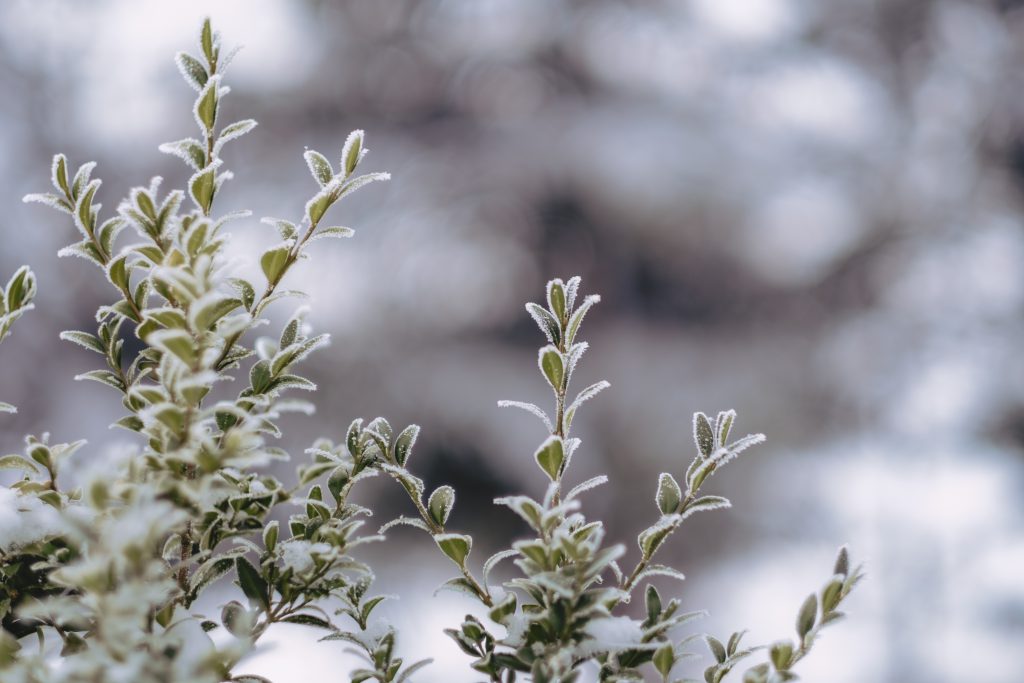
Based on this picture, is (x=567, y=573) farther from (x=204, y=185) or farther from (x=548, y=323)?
(x=204, y=185)

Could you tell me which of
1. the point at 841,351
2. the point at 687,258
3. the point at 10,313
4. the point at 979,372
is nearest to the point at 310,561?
the point at 10,313

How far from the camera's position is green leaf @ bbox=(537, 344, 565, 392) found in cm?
54

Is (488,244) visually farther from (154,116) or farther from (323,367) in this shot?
(154,116)

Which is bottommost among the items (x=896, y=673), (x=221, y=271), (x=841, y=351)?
(x=221, y=271)

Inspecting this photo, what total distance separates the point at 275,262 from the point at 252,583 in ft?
0.71

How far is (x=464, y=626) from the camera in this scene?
561mm

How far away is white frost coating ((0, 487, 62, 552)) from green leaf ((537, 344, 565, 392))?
34 centimetres

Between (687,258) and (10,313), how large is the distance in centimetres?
379

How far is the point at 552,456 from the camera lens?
527mm

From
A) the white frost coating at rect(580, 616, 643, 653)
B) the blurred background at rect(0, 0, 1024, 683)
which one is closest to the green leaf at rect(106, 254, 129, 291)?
the white frost coating at rect(580, 616, 643, 653)

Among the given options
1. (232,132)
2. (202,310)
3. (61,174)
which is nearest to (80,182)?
(61,174)

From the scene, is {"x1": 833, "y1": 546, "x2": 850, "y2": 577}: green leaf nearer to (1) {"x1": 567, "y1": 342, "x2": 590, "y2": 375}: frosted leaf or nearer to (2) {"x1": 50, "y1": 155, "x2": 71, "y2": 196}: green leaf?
(1) {"x1": 567, "y1": 342, "x2": 590, "y2": 375}: frosted leaf

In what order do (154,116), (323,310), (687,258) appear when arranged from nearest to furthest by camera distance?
(323,310), (154,116), (687,258)

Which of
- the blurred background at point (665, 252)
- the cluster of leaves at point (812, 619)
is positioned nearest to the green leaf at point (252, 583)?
the cluster of leaves at point (812, 619)
